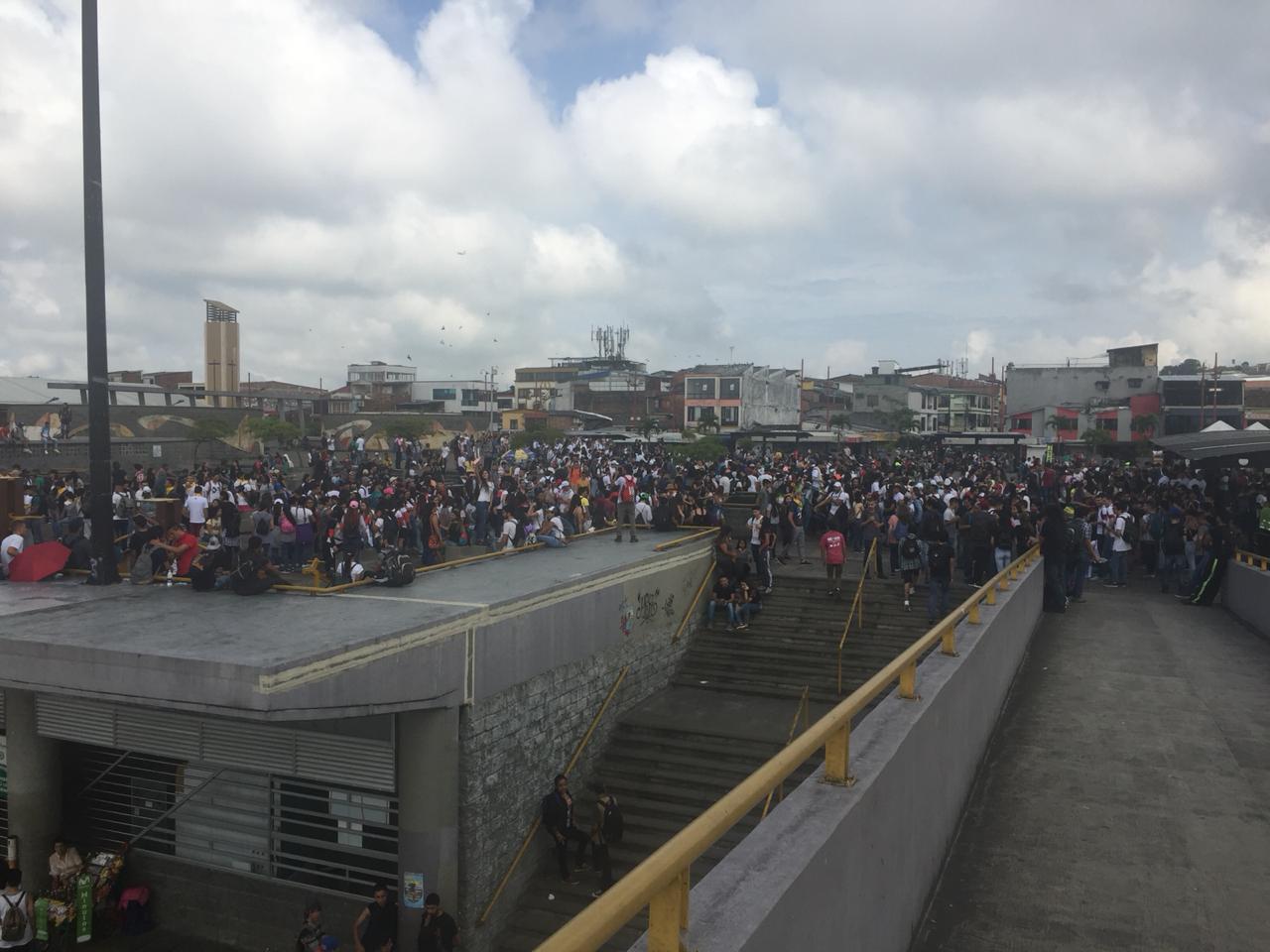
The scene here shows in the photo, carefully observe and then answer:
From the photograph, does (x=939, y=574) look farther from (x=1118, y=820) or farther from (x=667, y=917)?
(x=667, y=917)

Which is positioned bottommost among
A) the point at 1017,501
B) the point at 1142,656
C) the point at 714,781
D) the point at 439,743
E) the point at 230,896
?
the point at 230,896

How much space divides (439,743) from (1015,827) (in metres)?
7.31

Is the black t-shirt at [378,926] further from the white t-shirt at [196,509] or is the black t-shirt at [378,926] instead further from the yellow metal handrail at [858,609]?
the white t-shirt at [196,509]

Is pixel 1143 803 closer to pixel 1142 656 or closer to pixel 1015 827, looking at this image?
pixel 1015 827

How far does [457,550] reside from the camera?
1838 cm

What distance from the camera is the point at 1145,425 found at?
6375 centimetres

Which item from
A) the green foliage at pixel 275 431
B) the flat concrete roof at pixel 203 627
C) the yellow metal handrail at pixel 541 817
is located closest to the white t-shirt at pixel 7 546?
the flat concrete roof at pixel 203 627

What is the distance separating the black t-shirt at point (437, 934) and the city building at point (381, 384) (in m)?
74.5

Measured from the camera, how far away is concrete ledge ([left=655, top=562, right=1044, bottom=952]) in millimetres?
3084

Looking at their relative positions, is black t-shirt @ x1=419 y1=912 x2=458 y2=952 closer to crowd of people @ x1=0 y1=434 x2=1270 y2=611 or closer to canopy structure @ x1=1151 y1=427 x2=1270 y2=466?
crowd of people @ x1=0 y1=434 x2=1270 y2=611

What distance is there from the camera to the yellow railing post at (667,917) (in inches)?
101

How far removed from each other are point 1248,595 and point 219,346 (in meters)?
71.1

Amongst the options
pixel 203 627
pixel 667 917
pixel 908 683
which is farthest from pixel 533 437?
pixel 667 917

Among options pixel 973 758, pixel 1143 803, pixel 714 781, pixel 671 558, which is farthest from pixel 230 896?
pixel 1143 803
